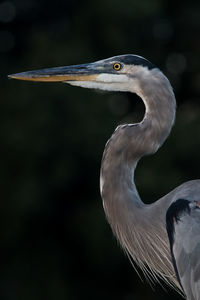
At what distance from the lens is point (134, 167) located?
3012 mm

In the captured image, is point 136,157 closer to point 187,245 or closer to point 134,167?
point 134,167

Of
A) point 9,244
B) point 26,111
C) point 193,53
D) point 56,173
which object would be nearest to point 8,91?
point 26,111

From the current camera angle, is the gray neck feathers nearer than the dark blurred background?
Yes

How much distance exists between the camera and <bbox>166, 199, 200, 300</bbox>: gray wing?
2.86 m

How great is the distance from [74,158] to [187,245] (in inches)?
165

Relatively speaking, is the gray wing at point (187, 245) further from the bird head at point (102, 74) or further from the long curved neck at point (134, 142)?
the bird head at point (102, 74)

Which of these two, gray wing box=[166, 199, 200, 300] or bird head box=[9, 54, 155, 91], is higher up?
bird head box=[9, 54, 155, 91]

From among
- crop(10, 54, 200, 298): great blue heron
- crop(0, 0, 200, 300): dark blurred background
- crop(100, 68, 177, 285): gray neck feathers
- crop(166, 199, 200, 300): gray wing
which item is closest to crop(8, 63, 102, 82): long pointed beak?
crop(10, 54, 200, 298): great blue heron

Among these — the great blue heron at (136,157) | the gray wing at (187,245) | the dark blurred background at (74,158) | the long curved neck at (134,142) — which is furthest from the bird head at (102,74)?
the dark blurred background at (74,158)

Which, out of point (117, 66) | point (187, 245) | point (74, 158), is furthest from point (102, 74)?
point (74, 158)

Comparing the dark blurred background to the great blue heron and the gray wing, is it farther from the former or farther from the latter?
the gray wing

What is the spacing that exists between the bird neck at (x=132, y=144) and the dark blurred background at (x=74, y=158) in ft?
11.7

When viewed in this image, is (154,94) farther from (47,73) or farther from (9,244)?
(9,244)

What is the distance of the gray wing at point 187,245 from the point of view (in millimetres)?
2855
